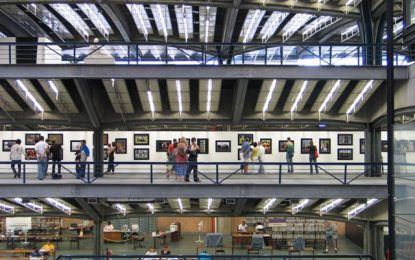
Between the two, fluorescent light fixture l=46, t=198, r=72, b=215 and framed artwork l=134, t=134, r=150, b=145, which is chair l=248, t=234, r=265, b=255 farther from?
fluorescent light fixture l=46, t=198, r=72, b=215

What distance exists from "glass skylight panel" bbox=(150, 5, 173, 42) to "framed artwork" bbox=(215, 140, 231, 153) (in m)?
9.98

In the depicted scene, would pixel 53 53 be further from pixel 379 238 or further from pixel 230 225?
pixel 230 225

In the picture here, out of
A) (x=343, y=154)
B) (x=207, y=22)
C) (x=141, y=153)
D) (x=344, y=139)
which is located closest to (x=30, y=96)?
(x=141, y=153)

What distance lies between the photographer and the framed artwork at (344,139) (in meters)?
25.8

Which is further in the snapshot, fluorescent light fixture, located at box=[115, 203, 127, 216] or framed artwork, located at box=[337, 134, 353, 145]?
framed artwork, located at box=[337, 134, 353, 145]

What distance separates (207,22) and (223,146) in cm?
1119

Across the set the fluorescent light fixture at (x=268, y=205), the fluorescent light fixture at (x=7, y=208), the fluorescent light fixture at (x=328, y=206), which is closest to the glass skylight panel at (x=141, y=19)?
the fluorescent light fixture at (x=7, y=208)

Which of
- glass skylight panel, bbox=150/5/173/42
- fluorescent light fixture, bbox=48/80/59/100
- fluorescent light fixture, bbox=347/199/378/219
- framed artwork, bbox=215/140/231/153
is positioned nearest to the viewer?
fluorescent light fixture, bbox=48/80/59/100

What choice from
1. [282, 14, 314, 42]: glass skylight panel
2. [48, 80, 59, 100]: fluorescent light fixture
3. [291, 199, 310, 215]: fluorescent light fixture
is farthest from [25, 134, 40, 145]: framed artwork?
[282, 14, 314, 42]: glass skylight panel

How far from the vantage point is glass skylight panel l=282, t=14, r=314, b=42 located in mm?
31500

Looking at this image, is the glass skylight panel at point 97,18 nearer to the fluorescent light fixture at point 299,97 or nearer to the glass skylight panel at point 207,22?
the glass skylight panel at point 207,22

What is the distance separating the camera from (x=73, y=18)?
32750 mm

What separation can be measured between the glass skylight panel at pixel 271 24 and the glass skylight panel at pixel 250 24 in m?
0.72

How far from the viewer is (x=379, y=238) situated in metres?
22.0
